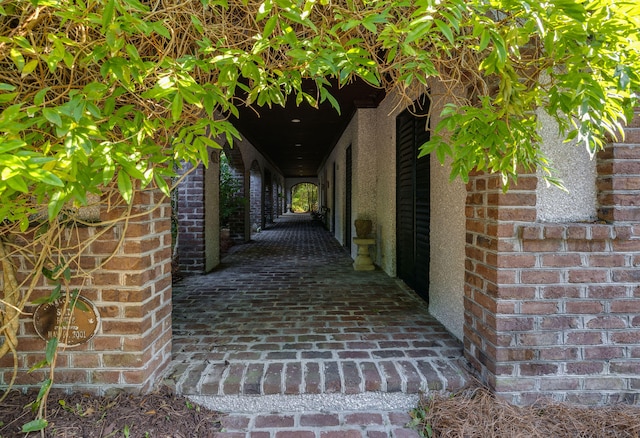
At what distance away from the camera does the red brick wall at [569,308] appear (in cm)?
160

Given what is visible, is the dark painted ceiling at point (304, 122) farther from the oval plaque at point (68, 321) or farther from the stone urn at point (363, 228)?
the oval plaque at point (68, 321)

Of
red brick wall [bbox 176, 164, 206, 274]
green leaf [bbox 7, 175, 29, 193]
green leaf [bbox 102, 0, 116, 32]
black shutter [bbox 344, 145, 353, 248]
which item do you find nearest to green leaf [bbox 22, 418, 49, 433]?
green leaf [bbox 7, 175, 29, 193]

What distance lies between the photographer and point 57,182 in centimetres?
82

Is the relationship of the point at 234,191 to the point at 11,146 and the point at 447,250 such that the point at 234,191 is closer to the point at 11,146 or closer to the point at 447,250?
the point at 447,250

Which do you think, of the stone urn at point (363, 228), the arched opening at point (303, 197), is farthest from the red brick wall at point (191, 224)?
the arched opening at point (303, 197)

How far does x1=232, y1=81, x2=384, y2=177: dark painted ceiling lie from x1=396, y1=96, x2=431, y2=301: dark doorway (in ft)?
3.22

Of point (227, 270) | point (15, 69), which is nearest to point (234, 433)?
point (15, 69)

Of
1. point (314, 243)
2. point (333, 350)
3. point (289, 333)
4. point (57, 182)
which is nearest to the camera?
point (57, 182)

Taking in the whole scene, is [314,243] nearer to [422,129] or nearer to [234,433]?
[422,129]

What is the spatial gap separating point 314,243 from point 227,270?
10.5 ft

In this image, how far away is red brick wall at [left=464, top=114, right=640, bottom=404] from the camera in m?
1.60

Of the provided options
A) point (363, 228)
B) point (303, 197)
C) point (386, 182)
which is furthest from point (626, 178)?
point (303, 197)

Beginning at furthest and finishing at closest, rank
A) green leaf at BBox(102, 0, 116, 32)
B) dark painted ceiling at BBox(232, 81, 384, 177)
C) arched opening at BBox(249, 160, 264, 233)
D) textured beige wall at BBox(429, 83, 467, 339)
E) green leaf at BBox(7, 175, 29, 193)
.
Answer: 1. arched opening at BBox(249, 160, 264, 233)
2. dark painted ceiling at BBox(232, 81, 384, 177)
3. textured beige wall at BBox(429, 83, 467, 339)
4. green leaf at BBox(102, 0, 116, 32)
5. green leaf at BBox(7, 175, 29, 193)

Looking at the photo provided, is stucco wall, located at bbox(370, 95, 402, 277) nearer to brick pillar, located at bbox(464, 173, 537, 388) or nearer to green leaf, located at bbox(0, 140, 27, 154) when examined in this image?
brick pillar, located at bbox(464, 173, 537, 388)
